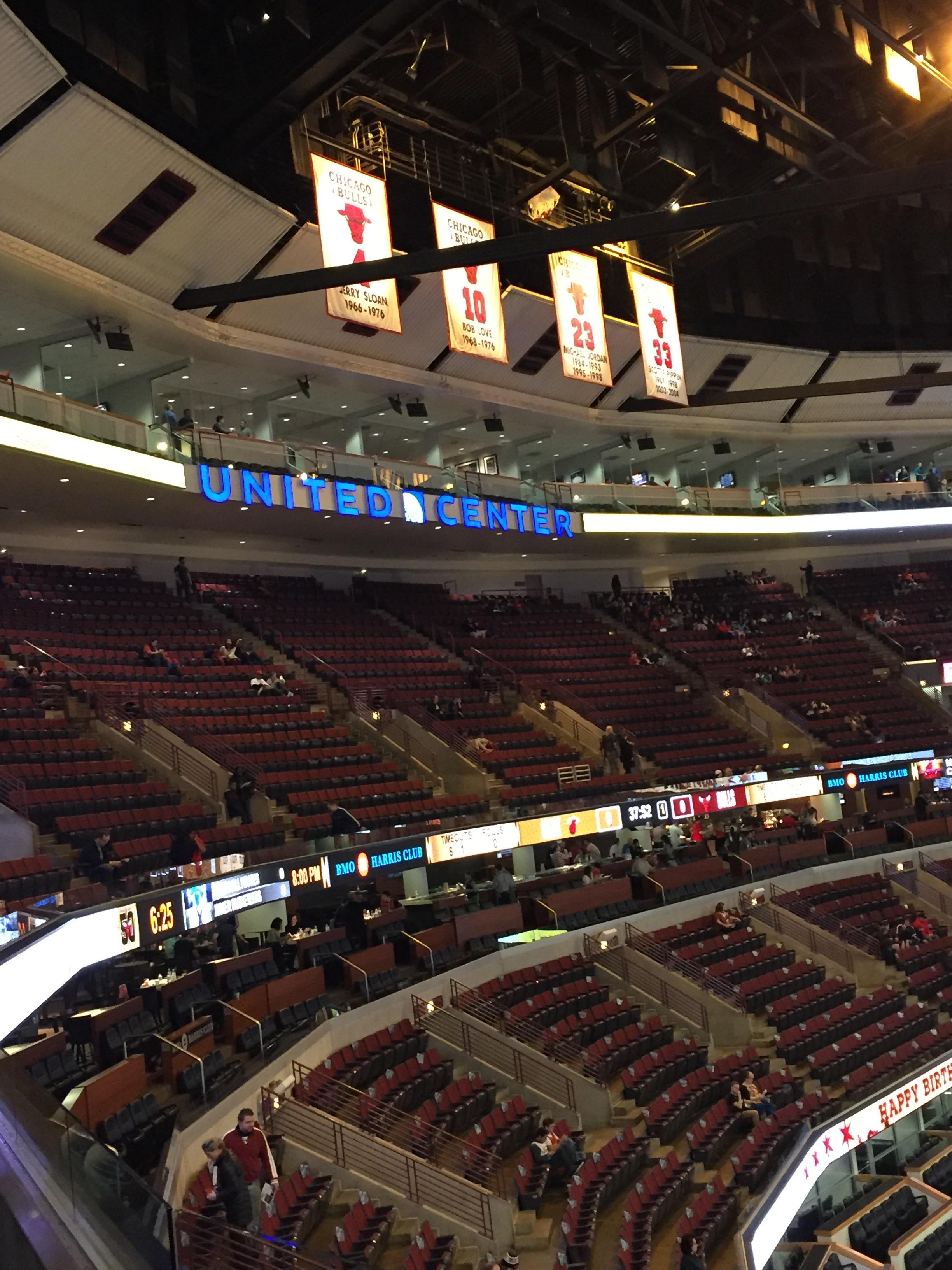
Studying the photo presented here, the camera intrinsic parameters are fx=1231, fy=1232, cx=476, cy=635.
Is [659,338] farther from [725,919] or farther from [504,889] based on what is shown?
[725,919]

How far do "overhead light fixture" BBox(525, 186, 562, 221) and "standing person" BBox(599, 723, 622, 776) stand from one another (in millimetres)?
11528

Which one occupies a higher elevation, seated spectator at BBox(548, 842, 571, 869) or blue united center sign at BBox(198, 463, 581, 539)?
blue united center sign at BBox(198, 463, 581, 539)

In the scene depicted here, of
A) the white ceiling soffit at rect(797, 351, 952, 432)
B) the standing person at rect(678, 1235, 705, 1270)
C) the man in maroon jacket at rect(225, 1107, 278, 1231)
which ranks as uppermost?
the white ceiling soffit at rect(797, 351, 952, 432)

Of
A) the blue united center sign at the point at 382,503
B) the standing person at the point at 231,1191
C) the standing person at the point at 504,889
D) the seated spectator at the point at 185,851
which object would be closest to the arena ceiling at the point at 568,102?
the blue united center sign at the point at 382,503

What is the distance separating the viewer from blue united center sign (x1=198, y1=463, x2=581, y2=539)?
23594 mm

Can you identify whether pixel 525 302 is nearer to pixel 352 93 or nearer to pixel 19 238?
pixel 352 93

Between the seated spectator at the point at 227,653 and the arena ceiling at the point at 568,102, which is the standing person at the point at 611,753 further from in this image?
the arena ceiling at the point at 568,102

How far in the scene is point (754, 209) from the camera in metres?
14.5

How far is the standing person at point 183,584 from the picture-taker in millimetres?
27281

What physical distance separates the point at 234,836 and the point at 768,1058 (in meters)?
8.76

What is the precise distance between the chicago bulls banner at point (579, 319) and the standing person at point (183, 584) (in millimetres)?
10734

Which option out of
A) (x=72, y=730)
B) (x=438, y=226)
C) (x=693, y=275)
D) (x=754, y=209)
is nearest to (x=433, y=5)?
(x=438, y=226)

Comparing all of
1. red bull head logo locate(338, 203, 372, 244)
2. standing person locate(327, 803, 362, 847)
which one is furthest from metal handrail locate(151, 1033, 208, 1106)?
red bull head logo locate(338, 203, 372, 244)

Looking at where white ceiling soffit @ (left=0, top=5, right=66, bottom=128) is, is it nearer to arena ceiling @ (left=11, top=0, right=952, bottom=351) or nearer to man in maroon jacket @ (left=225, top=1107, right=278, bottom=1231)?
arena ceiling @ (left=11, top=0, right=952, bottom=351)
